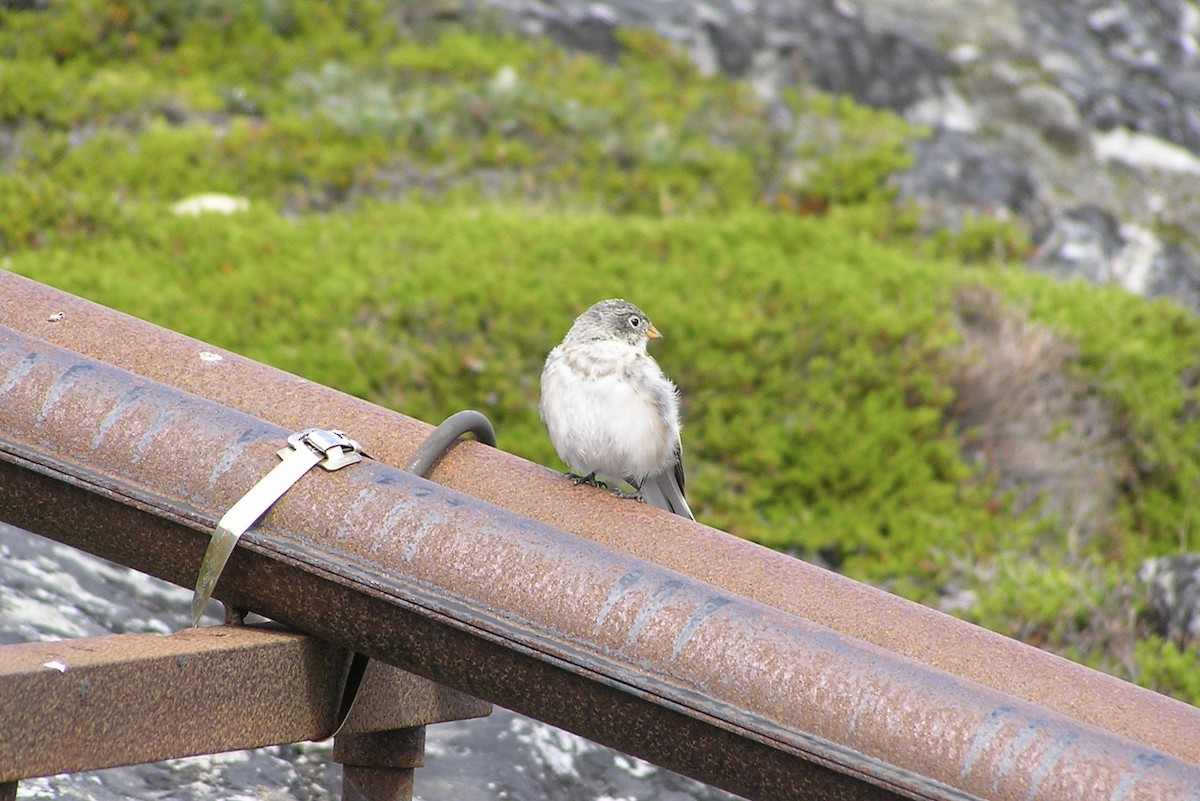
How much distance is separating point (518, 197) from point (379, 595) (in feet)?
22.9

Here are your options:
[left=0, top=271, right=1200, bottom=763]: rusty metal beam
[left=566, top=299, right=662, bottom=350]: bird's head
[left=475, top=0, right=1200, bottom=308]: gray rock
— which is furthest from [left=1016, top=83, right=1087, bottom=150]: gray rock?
[left=0, top=271, right=1200, bottom=763]: rusty metal beam

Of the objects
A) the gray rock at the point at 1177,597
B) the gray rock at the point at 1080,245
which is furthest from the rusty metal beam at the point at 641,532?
the gray rock at the point at 1080,245

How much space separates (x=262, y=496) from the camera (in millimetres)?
2117

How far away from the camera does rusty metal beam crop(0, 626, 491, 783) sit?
1.85 meters

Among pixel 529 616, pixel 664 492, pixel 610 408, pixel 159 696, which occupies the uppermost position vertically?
pixel 529 616

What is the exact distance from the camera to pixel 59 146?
8266 millimetres

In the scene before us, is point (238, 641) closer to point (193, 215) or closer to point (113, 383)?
point (113, 383)

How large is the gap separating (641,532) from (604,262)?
5202 mm

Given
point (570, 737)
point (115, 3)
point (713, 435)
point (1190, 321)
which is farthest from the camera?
point (115, 3)

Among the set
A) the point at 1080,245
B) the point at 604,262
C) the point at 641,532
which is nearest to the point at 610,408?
the point at 641,532

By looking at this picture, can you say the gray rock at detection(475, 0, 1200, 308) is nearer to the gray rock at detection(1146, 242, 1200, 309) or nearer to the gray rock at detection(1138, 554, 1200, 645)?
the gray rock at detection(1146, 242, 1200, 309)

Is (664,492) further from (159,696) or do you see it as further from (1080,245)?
(1080,245)

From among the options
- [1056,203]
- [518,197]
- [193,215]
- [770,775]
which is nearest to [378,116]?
[518,197]

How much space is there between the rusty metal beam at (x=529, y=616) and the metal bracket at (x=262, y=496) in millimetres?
30
